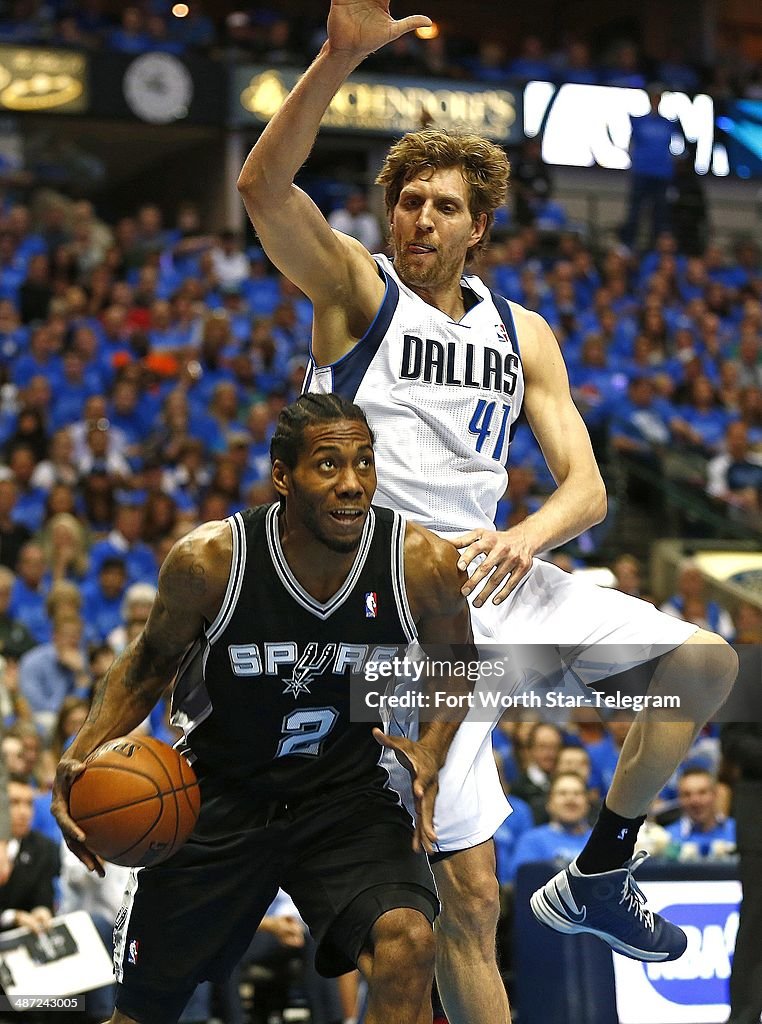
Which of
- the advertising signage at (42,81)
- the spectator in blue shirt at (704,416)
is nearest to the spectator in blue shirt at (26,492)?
the spectator in blue shirt at (704,416)

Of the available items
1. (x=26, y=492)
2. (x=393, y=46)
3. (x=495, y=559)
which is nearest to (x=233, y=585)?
(x=495, y=559)

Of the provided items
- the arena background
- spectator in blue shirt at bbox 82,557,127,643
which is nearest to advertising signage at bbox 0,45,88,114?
the arena background

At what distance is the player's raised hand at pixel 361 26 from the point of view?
405 cm

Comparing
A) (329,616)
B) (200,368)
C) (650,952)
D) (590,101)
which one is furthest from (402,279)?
(590,101)

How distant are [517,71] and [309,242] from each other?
18544mm

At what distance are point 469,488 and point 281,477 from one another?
693 mm

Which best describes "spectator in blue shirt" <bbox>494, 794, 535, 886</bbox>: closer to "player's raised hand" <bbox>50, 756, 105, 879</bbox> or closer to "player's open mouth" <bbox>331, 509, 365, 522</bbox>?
"player's raised hand" <bbox>50, 756, 105, 879</bbox>

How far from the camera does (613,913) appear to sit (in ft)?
15.1

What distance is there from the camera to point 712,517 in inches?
555

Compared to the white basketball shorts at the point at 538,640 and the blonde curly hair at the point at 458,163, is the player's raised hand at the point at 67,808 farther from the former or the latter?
the blonde curly hair at the point at 458,163

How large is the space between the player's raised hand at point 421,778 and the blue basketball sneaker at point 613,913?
781 mm

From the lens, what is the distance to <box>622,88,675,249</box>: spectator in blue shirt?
67.1ft

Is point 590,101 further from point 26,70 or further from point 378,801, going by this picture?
point 378,801

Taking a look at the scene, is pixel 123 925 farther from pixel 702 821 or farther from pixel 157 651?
pixel 702 821
